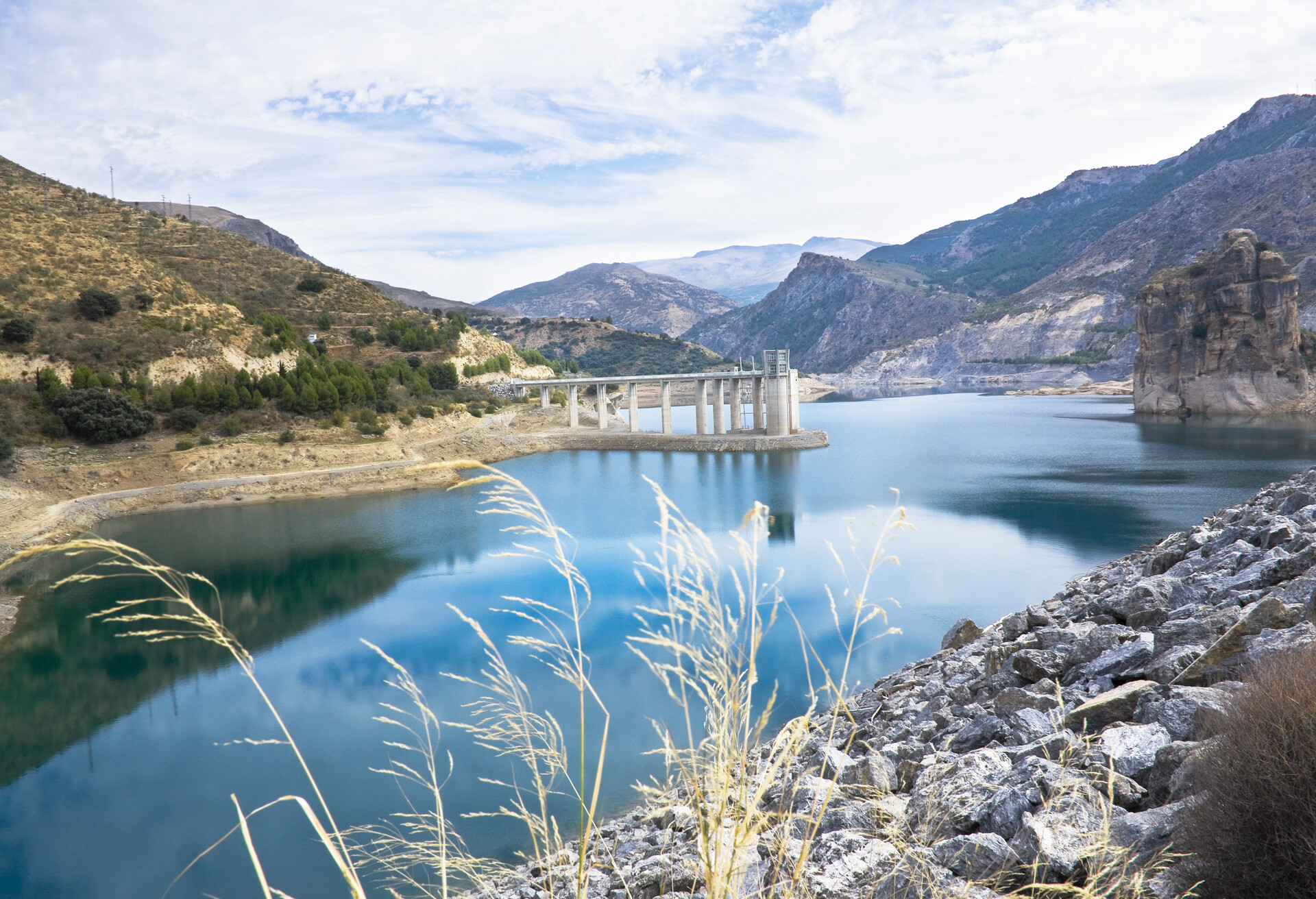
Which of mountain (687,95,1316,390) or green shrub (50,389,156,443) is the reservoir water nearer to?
green shrub (50,389,156,443)

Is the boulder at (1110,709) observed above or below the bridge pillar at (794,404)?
below

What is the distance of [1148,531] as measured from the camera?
18.1 metres

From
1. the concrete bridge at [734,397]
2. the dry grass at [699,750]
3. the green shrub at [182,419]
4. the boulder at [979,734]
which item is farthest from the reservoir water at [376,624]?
the concrete bridge at [734,397]

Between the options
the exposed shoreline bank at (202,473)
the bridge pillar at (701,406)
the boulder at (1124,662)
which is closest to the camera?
the boulder at (1124,662)

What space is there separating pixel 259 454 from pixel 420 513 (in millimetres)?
7848

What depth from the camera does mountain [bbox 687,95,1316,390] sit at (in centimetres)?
8350

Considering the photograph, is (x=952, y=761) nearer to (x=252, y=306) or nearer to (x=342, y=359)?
(x=342, y=359)

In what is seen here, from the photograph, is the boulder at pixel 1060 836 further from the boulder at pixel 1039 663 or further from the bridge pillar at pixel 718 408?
the bridge pillar at pixel 718 408

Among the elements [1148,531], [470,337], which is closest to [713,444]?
[470,337]

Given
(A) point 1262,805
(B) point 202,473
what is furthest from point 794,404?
(A) point 1262,805

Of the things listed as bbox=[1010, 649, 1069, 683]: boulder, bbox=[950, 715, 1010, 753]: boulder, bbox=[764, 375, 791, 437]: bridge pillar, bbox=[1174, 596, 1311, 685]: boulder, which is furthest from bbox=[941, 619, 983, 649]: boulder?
bbox=[764, 375, 791, 437]: bridge pillar

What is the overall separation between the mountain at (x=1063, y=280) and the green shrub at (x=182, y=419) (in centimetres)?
7286

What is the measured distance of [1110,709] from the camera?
4.81 meters

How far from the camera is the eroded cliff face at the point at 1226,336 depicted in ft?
150
